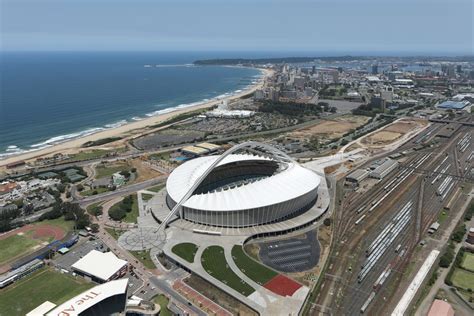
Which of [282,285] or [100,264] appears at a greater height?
[100,264]

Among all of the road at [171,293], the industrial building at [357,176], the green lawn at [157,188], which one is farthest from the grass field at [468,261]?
the green lawn at [157,188]

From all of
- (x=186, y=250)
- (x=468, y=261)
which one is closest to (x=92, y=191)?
(x=186, y=250)

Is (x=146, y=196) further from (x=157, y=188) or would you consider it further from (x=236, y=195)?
(x=236, y=195)

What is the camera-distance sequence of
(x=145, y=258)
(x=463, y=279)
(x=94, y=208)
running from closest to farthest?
(x=463, y=279) → (x=145, y=258) → (x=94, y=208)

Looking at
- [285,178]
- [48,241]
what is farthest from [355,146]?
[48,241]

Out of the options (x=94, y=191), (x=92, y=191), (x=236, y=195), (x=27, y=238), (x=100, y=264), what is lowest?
(x=27, y=238)

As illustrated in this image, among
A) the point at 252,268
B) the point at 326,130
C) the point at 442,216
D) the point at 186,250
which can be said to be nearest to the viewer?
the point at 252,268

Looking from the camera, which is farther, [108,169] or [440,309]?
[108,169]
